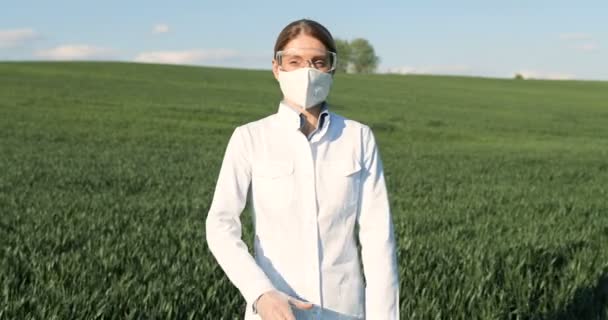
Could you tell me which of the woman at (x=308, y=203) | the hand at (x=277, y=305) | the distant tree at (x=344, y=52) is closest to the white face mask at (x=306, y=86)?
the woman at (x=308, y=203)

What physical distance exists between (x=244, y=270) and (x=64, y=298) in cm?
233

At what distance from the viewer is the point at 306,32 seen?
2.76 metres

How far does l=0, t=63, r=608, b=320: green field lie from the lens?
5.28m

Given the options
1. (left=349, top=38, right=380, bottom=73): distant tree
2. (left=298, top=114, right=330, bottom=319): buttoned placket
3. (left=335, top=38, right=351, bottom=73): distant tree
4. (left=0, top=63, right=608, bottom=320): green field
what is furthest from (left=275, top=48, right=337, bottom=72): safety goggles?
(left=349, top=38, right=380, bottom=73): distant tree

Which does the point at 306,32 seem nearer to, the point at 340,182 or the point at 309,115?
the point at 309,115

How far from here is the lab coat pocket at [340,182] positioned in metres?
2.69

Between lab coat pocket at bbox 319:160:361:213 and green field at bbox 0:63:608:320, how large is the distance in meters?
2.08

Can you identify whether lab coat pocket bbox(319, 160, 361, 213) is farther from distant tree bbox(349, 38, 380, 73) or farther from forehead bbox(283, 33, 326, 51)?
distant tree bbox(349, 38, 380, 73)

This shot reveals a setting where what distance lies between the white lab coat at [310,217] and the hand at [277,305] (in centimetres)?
5

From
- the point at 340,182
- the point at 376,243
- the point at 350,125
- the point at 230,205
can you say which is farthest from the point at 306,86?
the point at 376,243

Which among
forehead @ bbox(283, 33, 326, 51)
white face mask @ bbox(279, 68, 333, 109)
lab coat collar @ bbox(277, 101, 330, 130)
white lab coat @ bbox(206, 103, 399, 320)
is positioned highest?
forehead @ bbox(283, 33, 326, 51)

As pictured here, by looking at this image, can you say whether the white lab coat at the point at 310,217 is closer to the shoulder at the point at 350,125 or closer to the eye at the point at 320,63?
the shoulder at the point at 350,125

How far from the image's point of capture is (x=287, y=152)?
270 cm

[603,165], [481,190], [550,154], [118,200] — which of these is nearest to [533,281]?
[118,200]
